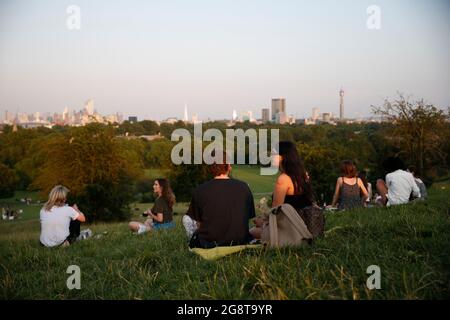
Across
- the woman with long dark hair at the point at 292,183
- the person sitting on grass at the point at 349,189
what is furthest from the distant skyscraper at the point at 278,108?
the woman with long dark hair at the point at 292,183

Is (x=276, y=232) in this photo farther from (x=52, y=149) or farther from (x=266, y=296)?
(x=52, y=149)

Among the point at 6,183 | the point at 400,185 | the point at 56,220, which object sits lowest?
the point at 6,183

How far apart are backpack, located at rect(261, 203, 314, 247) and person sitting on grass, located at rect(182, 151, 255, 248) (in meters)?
0.61

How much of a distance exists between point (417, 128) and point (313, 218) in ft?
84.2

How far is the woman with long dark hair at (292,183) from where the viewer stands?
6.06 metres

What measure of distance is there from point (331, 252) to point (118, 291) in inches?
87.5

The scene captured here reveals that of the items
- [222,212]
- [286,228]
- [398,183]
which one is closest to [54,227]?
[222,212]

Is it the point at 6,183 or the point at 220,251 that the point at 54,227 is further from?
the point at 6,183

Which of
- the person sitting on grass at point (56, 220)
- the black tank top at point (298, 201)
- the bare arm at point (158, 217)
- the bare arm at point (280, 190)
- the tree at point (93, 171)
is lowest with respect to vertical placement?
the tree at point (93, 171)

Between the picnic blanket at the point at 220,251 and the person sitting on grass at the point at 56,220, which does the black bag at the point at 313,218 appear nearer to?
the picnic blanket at the point at 220,251

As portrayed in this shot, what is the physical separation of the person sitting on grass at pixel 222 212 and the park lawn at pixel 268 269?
390 millimetres

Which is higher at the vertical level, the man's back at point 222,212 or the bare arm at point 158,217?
the man's back at point 222,212

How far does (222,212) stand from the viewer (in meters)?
6.05

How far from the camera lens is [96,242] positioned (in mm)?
8062
